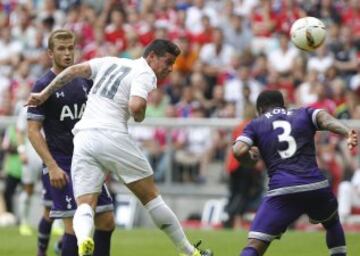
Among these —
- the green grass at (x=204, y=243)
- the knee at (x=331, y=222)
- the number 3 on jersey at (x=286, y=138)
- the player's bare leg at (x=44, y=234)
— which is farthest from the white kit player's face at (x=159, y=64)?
the green grass at (x=204, y=243)

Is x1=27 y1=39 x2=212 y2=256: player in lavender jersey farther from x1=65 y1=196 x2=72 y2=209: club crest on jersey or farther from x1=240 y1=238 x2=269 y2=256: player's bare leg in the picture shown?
x1=240 y1=238 x2=269 y2=256: player's bare leg

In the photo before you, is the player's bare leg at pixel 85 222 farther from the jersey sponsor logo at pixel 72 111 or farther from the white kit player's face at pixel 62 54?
the white kit player's face at pixel 62 54

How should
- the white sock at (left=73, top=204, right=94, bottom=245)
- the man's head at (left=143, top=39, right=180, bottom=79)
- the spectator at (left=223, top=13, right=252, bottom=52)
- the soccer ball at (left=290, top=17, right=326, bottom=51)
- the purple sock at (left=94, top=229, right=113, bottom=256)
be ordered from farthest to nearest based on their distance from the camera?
1. the spectator at (left=223, top=13, right=252, bottom=52)
2. the soccer ball at (left=290, top=17, right=326, bottom=51)
3. the purple sock at (left=94, top=229, right=113, bottom=256)
4. the man's head at (left=143, top=39, right=180, bottom=79)
5. the white sock at (left=73, top=204, right=94, bottom=245)

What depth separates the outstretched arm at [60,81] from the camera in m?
11.1

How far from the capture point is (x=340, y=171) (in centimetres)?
2044

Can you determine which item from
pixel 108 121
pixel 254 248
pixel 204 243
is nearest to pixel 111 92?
pixel 108 121

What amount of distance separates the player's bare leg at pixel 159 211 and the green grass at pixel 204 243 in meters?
3.25

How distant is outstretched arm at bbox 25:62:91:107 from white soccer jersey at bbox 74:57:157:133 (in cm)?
12

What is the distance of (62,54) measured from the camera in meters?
12.0

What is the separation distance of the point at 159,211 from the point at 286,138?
5.07 ft

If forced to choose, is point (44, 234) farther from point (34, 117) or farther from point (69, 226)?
point (34, 117)

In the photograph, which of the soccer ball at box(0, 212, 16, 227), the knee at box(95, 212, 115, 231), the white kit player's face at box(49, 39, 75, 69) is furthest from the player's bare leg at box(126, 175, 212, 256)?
the soccer ball at box(0, 212, 16, 227)

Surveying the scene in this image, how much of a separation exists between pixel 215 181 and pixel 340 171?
8.47 ft

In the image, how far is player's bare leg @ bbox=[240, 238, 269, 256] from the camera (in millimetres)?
10648
